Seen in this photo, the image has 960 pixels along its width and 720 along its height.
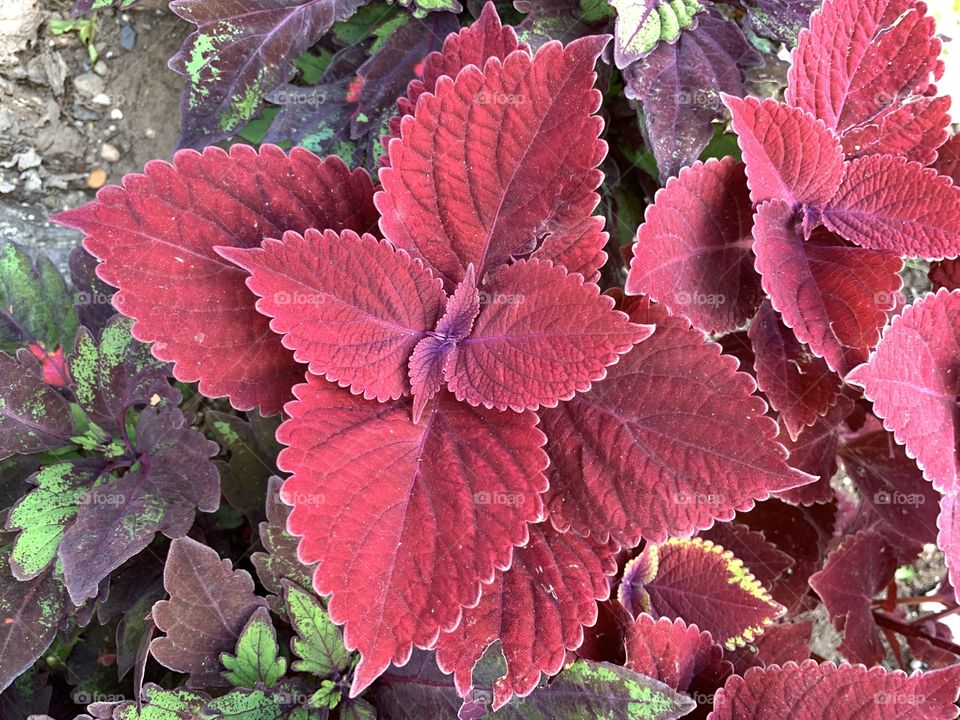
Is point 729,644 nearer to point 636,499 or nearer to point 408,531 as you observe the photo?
point 636,499

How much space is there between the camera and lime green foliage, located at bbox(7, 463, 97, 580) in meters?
0.86

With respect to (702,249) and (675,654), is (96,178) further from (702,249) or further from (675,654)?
(675,654)

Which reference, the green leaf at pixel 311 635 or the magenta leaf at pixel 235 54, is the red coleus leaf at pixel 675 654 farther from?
the magenta leaf at pixel 235 54

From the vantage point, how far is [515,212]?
0.77 m

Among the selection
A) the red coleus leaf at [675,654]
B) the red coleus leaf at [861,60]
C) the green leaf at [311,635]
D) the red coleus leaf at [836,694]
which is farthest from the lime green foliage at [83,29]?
the red coleus leaf at [836,694]

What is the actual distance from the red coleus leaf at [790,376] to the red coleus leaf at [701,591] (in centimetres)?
19

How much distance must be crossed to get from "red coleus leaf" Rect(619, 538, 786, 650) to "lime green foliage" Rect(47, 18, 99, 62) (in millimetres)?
1175

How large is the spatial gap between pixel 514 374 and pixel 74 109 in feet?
3.37

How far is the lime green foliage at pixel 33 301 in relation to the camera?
3.31 ft

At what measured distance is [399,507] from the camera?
700 millimetres

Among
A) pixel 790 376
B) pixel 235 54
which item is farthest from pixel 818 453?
pixel 235 54

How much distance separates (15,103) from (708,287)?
1129 mm

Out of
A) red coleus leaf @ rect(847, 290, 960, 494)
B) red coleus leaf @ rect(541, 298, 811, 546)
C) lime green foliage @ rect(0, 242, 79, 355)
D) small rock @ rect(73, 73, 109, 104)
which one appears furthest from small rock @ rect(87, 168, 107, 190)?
red coleus leaf @ rect(847, 290, 960, 494)

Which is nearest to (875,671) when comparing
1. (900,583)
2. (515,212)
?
(515,212)
